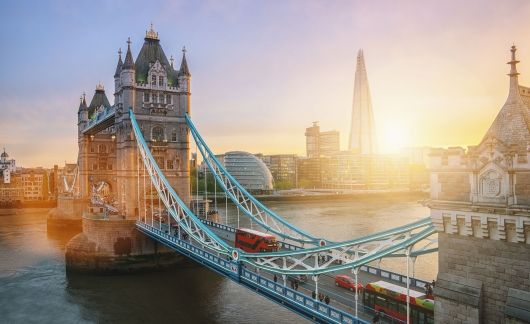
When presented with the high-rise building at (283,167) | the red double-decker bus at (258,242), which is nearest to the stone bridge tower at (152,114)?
the red double-decker bus at (258,242)

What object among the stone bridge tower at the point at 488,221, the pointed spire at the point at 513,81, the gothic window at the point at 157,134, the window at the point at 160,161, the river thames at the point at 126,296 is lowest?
the river thames at the point at 126,296

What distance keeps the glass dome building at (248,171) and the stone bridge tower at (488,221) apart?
11340 cm

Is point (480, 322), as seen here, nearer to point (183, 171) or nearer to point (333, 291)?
point (333, 291)

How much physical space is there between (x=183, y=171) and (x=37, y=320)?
742 inches

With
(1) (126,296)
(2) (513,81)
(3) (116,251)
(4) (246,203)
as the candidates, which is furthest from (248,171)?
(2) (513,81)

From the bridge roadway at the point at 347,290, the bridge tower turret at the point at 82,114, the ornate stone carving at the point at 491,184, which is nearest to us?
the ornate stone carving at the point at 491,184

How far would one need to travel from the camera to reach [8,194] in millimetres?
111500

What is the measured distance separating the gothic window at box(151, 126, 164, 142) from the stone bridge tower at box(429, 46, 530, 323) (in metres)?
31.7

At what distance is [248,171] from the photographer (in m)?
129

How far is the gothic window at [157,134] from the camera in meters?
40.0

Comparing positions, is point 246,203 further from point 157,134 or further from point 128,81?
point 128,81

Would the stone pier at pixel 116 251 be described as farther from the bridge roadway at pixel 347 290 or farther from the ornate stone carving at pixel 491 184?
the ornate stone carving at pixel 491 184

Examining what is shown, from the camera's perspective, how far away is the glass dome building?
419 ft

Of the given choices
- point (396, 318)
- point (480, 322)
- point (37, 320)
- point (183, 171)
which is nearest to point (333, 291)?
point (396, 318)
